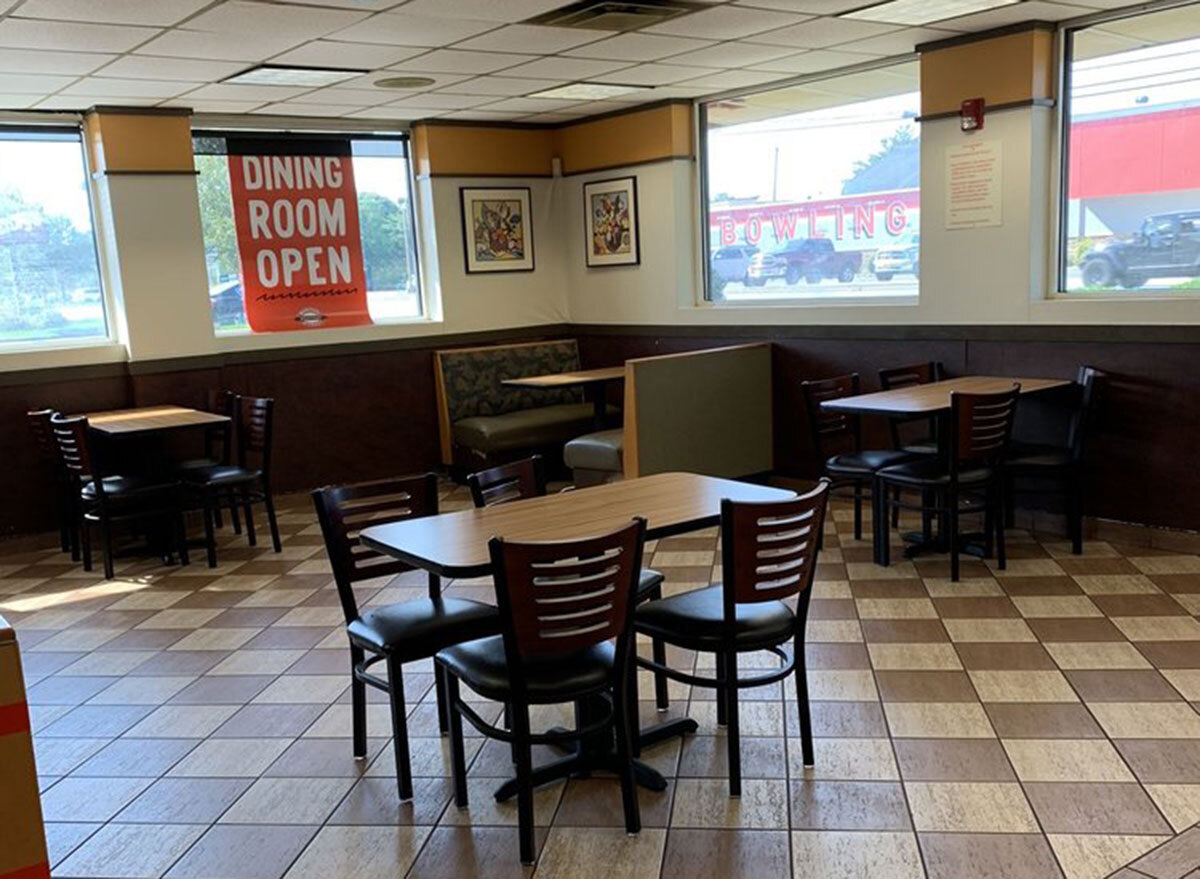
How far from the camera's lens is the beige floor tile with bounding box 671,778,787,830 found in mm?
2995

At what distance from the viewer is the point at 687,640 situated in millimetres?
3113

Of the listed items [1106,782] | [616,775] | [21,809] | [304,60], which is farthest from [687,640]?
[304,60]

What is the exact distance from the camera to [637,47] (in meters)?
5.74

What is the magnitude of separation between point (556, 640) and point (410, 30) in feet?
11.4

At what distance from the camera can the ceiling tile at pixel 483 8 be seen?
4.58m

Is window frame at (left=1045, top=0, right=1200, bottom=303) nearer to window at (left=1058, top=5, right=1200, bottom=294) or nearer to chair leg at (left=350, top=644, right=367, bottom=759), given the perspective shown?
window at (left=1058, top=5, right=1200, bottom=294)

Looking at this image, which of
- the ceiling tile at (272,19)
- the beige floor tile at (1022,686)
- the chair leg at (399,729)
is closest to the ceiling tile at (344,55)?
the ceiling tile at (272,19)

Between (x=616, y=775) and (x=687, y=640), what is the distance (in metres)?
0.53

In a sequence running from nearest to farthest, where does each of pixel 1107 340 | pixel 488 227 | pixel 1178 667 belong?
pixel 1178 667 < pixel 1107 340 < pixel 488 227

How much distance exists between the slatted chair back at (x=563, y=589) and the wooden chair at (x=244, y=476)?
3.87 m

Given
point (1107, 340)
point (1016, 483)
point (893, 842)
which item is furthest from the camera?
point (1016, 483)

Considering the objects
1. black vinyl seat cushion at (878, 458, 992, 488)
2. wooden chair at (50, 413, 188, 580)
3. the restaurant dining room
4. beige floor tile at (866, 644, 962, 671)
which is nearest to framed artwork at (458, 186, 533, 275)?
the restaurant dining room

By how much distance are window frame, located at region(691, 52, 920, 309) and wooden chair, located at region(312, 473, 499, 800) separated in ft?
12.9

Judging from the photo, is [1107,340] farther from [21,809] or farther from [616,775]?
[21,809]
